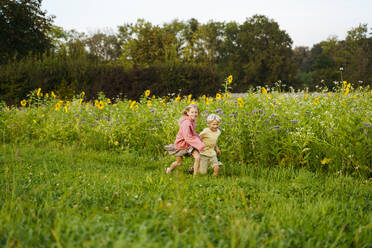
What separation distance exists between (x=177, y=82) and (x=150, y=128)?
326 inches

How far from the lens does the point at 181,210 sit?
2.43 metres

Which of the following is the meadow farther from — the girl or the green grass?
A: the girl

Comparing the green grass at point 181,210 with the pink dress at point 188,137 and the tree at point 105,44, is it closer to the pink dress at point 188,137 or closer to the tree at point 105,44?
the pink dress at point 188,137

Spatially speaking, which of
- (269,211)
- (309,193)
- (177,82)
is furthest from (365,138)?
(177,82)

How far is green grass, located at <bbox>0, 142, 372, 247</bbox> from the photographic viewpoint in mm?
1948

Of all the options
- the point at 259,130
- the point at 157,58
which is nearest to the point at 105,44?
the point at 157,58

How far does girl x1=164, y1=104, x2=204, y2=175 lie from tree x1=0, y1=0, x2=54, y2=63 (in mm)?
22802

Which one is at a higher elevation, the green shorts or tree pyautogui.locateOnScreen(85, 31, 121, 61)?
tree pyautogui.locateOnScreen(85, 31, 121, 61)

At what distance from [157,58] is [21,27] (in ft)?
40.2

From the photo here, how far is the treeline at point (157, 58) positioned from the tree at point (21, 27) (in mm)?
75

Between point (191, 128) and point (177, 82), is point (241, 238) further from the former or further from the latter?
point (177, 82)

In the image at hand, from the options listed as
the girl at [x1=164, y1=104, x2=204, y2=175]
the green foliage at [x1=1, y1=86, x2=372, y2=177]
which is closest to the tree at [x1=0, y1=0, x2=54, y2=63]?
the green foliage at [x1=1, y1=86, x2=372, y2=177]

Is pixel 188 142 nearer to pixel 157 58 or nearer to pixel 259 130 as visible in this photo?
pixel 259 130

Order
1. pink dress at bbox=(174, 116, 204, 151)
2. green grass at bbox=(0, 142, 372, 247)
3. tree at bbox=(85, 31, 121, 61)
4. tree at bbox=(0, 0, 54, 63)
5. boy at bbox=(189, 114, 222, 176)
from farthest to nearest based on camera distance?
1. tree at bbox=(85, 31, 121, 61)
2. tree at bbox=(0, 0, 54, 63)
3. boy at bbox=(189, 114, 222, 176)
4. pink dress at bbox=(174, 116, 204, 151)
5. green grass at bbox=(0, 142, 372, 247)
